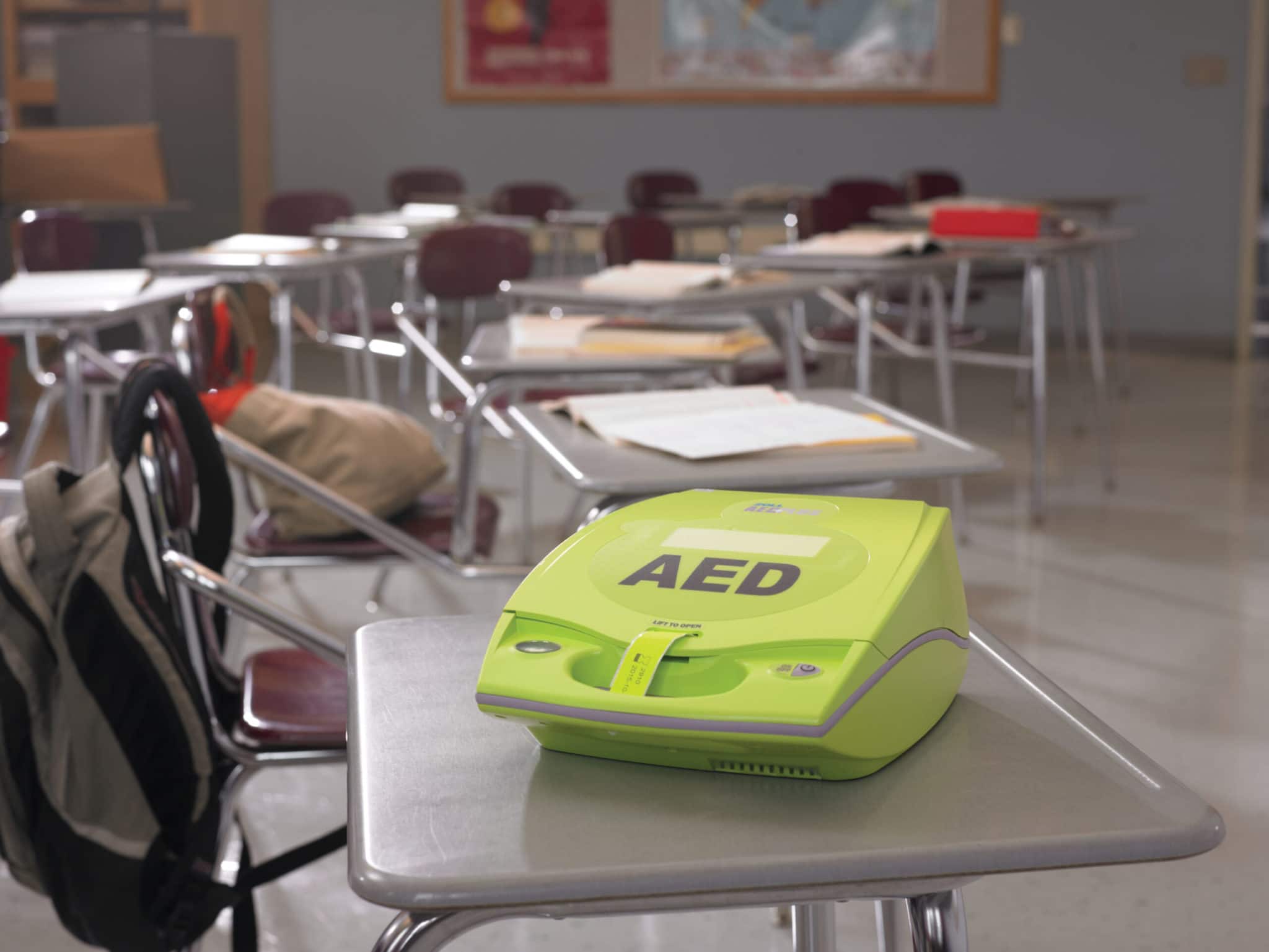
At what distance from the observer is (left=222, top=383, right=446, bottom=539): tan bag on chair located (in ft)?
6.90

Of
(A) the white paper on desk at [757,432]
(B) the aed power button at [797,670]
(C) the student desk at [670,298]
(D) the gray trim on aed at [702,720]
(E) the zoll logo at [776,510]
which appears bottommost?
(D) the gray trim on aed at [702,720]

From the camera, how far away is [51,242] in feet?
12.9

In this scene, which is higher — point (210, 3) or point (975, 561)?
point (210, 3)

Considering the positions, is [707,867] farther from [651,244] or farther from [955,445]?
[651,244]

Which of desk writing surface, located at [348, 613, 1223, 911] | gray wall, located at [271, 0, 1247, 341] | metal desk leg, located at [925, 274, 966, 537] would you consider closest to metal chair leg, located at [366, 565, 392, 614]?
metal desk leg, located at [925, 274, 966, 537]

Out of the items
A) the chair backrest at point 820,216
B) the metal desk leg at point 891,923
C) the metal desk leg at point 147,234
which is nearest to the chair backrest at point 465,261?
the chair backrest at point 820,216

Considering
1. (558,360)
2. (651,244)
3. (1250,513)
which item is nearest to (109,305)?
(558,360)

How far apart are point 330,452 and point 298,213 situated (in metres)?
3.23

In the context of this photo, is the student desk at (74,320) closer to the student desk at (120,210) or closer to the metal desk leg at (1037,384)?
the metal desk leg at (1037,384)

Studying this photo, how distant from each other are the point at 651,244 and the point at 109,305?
65.0 inches

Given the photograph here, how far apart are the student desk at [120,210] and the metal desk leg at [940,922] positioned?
17.5 feet

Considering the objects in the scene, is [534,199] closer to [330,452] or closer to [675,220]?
[675,220]

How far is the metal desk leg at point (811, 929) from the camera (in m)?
1.09

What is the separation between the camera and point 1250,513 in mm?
4016
